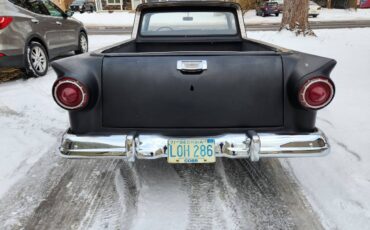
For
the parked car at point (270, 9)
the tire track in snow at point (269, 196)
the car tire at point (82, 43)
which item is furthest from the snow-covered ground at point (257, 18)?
the tire track in snow at point (269, 196)

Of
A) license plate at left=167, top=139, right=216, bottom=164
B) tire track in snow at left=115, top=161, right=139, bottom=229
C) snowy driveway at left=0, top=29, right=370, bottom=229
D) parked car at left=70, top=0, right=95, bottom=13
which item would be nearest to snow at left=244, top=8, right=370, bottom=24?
parked car at left=70, top=0, right=95, bottom=13

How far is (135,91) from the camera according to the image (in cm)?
250

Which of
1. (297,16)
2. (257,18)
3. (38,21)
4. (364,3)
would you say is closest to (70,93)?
(38,21)

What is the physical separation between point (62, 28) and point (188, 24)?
197 inches

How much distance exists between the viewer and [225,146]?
7.91ft

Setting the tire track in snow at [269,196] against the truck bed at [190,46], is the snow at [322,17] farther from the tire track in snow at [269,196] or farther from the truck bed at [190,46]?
the tire track in snow at [269,196]

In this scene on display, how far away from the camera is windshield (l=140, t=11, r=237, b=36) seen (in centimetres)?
425

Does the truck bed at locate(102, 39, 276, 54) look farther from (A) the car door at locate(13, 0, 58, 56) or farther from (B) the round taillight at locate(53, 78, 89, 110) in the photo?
(A) the car door at locate(13, 0, 58, 56)

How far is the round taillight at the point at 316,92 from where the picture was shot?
240cm

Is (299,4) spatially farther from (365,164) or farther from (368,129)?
(365,164)

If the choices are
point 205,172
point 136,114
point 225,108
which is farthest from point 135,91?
point 205,172

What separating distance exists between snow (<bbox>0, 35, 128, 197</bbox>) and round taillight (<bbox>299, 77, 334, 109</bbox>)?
279cm

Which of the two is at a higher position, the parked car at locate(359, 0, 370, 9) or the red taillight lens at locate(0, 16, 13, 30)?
the parked car at locate(359, 0, 370, 9)

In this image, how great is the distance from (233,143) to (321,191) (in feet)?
3.55
